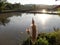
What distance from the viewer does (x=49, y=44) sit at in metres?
4.43

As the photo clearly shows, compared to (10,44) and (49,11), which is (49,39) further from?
(49,11)

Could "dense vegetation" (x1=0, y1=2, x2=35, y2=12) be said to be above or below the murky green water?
below

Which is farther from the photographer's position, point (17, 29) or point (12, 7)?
point (12, 7)

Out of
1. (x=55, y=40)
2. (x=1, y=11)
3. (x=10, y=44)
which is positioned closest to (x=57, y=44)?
(x=55, y=40)

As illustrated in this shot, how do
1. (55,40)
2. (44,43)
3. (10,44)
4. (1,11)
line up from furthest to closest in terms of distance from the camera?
(1,11) → (10,44) → (55,40) → (44,43)

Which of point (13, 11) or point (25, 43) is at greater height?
point (25, 43)

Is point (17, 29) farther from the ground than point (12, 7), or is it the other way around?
point (17, 29)

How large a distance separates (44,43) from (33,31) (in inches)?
94.7

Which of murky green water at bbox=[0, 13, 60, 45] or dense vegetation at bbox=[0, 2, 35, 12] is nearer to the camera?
murky green water at bbox=[0, 13, 60, 45]

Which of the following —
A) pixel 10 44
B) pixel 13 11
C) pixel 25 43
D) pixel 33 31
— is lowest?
pixel 13 11

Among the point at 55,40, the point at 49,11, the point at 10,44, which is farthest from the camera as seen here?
the point at 49,11

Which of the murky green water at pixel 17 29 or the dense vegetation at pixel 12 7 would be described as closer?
the murky green water at pixel 17 29

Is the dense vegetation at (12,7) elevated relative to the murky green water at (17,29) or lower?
lower

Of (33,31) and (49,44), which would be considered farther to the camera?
(49,44)
